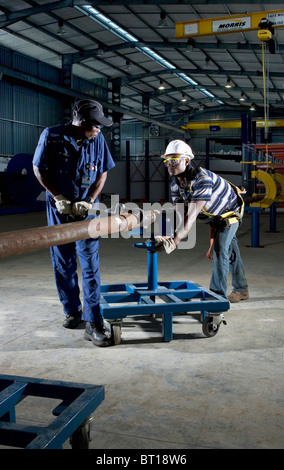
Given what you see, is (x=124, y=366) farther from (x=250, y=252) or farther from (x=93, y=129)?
(x=250, y=252)

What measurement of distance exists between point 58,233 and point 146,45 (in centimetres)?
1814

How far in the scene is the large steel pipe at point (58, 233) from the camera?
199 centimetres

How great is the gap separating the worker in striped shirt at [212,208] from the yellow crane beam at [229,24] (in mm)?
10015

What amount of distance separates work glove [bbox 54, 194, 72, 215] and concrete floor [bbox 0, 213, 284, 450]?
3.04 ft

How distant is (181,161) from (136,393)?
5.54 feet

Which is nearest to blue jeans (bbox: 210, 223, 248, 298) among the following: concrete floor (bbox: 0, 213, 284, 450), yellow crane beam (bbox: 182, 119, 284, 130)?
concrete floor (bbox: 0, 213, 284, 450)

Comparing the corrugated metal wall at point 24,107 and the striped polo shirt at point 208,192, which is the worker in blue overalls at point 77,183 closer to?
the striped polo shirt at point 208,192

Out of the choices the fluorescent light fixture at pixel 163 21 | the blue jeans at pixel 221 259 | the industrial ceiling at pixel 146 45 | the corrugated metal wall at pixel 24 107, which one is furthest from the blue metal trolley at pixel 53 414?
the corrugated metal wall at pixel 24 107

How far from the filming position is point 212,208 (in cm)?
383

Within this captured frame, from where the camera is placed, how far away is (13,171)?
16844 millimetres

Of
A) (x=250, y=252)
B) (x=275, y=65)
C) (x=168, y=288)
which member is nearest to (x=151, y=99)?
(x=275, y=65)

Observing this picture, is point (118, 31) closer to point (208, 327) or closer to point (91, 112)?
point (91, 112)

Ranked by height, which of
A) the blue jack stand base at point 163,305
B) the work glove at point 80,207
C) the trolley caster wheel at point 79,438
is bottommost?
the trolley caster wheel at point 79,438

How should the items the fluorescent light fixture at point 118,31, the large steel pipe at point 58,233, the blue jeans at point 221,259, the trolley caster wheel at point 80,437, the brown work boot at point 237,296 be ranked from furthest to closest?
the fluorescent light fixture at point 118,31 < the brown work boot at point 237,296 < the blue jeans at point 221,259 < the large steel pipe at point 58,233 < the trolley caster wheel at point 80,437
